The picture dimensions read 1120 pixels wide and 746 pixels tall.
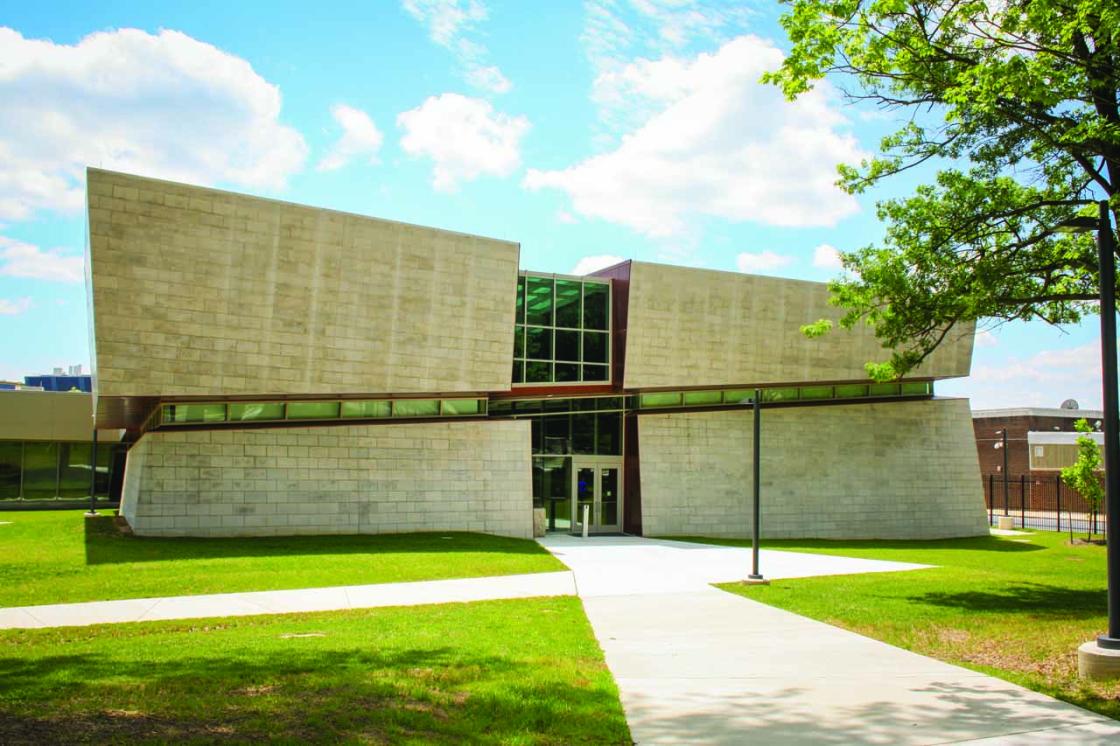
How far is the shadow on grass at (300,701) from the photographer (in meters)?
6.14

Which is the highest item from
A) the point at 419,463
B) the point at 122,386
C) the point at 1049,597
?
the point at 122,386

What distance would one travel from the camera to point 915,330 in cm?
1628

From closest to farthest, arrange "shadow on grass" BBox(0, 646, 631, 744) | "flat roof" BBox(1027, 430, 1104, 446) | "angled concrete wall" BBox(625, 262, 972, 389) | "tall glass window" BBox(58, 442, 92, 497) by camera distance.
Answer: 1. "shadow on grass" BBox(0, 646, 631, 744)
2. "angled concrete wall" BBox(625, 262, 972, 389)
3. "tall glass window" BBox(58, 442, 92, 497)
4. "flat roof" BBox(1027, 430, 1104, 446)

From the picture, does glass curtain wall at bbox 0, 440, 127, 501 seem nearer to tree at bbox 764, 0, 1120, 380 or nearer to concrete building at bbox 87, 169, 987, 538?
concrete building at bbox 87, 169, 987, 538

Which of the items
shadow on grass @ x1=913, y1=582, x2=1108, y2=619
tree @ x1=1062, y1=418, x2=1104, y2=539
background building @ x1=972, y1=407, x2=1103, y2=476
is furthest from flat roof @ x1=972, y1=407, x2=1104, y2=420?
shadow on grass @ x1=913, y1=582, x2=1108, y2=619

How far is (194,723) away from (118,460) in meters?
43.2

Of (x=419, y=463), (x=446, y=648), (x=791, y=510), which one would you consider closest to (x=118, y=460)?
(x=419, y=463)

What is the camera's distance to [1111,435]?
9086 mm

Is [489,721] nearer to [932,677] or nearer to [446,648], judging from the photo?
[446,648]

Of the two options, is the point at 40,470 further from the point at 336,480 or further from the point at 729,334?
the point at 729,334

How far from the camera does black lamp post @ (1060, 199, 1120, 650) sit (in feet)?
29.2

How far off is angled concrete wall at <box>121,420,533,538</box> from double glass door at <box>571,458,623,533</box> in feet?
10.4

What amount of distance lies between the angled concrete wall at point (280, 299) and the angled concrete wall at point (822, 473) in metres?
7.20

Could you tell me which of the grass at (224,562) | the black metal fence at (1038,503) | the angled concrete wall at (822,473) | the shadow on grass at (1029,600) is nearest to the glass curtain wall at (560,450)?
the angled concrete wall at (822,473)
